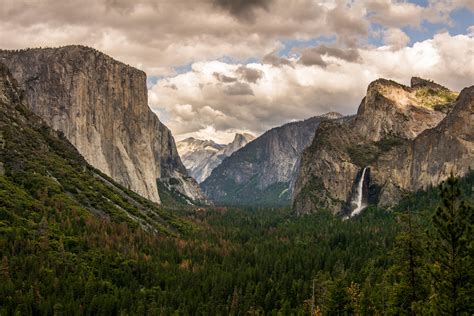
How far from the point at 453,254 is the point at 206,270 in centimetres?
11639

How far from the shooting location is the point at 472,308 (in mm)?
44781

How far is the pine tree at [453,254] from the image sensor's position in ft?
148

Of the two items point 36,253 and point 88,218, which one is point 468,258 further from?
point 88,218

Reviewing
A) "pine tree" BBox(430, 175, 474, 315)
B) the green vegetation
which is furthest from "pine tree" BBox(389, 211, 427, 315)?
"pine tree" BBox(430, 175, 474, 315)

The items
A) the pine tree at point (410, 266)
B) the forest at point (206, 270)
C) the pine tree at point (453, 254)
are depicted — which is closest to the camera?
the pine tree at point (453, 254)

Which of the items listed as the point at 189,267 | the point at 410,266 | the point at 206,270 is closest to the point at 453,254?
the point at 410,266

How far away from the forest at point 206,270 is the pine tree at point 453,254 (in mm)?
92

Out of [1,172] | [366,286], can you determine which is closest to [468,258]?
[366,286]

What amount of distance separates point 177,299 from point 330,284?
1517 inches

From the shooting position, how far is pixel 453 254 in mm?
46594

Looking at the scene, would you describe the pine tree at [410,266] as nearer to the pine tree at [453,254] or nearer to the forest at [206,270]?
the forest at [206,270]

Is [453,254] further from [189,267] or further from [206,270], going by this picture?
[189,267]

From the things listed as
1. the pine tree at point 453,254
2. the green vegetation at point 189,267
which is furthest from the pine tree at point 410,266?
the pine tree at point 453,254

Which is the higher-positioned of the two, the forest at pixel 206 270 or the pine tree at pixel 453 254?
the pine tree at pixel 453 254
